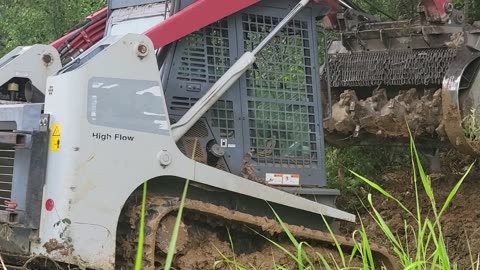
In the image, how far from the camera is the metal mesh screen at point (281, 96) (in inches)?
206

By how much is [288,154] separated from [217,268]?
3.43 ft

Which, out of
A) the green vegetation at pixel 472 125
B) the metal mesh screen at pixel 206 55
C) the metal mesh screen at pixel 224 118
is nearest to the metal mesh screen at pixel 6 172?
the metal mesh screen at pixel 206 55

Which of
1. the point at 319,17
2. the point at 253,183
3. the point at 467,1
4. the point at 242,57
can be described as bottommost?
the point at 253,183

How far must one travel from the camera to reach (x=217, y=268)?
4.67m

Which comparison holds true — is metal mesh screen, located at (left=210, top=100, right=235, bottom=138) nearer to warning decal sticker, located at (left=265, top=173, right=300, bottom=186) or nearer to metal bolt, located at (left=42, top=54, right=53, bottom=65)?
warning decal sticker, located at (left=265, top=173, right=300, bottom=186)

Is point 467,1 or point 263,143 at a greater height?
point 467,1

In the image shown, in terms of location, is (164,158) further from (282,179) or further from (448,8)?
(448,8)

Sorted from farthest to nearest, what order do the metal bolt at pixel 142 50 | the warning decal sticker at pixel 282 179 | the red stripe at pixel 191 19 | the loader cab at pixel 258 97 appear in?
the warning decal sticker at pixel 282 179, the loader cab at pixel 258 97, the red stripe at pixel 191 19, the metal bolt at pixel 142 50

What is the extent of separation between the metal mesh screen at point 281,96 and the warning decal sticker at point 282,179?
87mm

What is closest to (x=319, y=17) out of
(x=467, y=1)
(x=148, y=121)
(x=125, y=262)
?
(x=148, y=121)

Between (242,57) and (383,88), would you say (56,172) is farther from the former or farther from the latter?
(383,88)

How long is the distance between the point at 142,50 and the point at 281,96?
1.20 metres

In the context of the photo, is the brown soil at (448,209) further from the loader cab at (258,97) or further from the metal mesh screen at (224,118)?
the metal mesh screen at (224,118)

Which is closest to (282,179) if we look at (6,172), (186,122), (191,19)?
(186,122)
